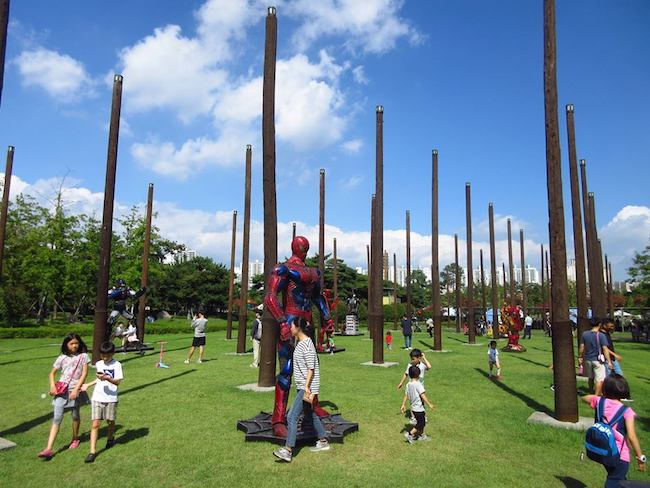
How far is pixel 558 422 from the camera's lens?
798cm

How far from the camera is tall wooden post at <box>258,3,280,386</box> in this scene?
10.8 meters

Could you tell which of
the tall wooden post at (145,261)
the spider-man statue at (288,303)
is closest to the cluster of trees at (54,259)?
the tall wooden post at (145,261)

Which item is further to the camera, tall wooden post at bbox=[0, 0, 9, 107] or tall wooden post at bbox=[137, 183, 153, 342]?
tall wooden post at bbox=[137, 183, 153, 342]

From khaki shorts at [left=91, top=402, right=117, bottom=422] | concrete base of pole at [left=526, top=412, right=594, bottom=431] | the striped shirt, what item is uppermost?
the striped shirt

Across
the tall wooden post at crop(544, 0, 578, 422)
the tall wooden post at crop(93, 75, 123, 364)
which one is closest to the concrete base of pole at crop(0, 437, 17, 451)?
the tall wooden post at crop(93, 75, 123, 364)

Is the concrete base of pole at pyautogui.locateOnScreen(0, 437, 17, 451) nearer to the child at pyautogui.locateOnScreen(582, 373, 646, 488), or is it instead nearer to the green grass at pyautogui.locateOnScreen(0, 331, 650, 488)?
the green grass at pyautogui.locateOnScreen(0, 331, 650, 488)

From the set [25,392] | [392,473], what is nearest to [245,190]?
[25,392]

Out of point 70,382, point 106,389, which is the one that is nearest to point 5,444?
point 70,382

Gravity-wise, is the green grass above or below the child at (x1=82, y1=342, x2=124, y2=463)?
below

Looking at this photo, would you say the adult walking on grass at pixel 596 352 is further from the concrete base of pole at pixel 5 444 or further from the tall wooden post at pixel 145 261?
the tall wooden post at pixel 145 261

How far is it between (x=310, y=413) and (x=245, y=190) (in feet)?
41.9

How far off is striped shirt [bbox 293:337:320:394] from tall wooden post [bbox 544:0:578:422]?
4348 mm

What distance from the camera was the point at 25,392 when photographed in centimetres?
1059

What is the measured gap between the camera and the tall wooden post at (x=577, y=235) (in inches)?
517
